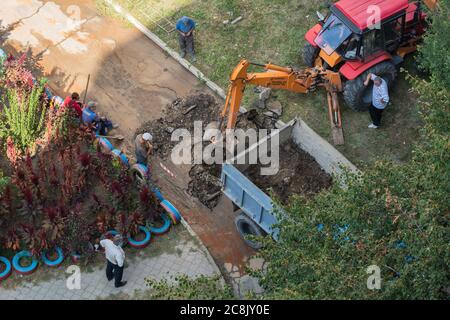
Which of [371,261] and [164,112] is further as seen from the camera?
[164,112]

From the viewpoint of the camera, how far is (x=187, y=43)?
15.3 meters

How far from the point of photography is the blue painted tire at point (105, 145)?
13.2 meters

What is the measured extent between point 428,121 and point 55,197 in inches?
285

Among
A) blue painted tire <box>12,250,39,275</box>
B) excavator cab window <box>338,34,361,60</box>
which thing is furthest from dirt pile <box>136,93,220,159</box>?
blue painted tire <box>12,250,39,275</box>

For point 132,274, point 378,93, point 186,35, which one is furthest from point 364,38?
point 132,274

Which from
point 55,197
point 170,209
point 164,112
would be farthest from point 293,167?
point 55,197

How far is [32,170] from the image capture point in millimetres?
12477

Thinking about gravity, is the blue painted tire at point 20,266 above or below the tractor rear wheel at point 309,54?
below

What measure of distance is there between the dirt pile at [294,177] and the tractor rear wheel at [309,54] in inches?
114

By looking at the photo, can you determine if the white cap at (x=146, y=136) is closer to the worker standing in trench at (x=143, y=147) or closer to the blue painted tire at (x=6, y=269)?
the worker standing in trench at (x=143, y=147)

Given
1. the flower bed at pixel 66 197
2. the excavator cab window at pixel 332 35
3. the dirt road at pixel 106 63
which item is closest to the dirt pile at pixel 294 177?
the dirt road at pixel 106 63

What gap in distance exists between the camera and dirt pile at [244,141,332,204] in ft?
39.0

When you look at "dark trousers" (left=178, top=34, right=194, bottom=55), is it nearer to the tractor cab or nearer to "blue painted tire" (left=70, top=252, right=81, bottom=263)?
the tractor cab
